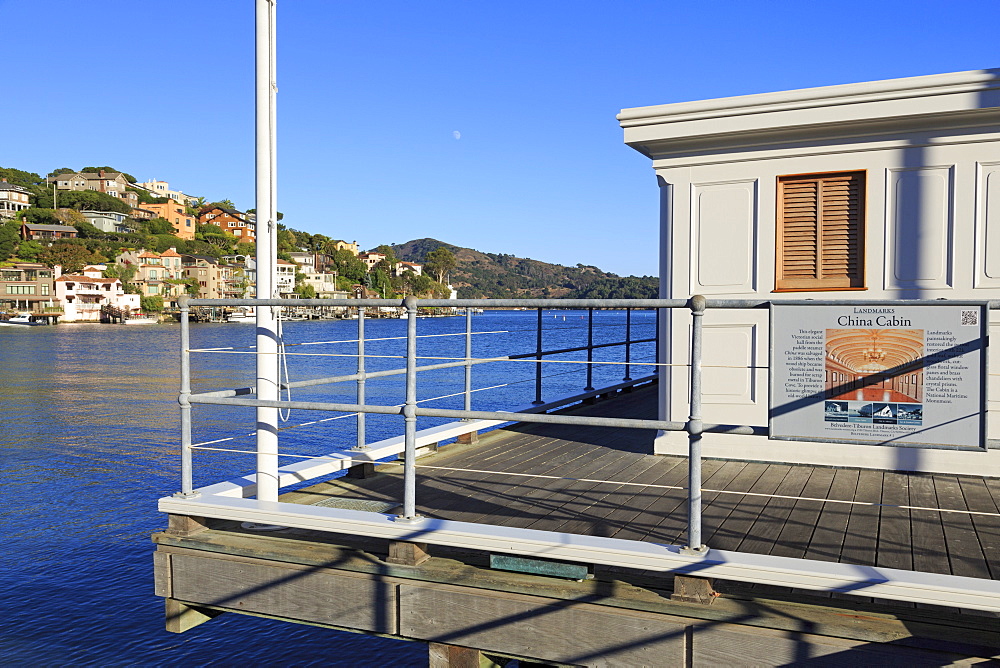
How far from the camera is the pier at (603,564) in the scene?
3.61 m

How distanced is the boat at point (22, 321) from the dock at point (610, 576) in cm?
11352

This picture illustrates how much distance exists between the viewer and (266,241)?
5262mm

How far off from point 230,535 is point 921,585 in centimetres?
394

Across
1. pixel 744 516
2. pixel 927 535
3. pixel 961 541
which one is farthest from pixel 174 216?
pixel 961 541

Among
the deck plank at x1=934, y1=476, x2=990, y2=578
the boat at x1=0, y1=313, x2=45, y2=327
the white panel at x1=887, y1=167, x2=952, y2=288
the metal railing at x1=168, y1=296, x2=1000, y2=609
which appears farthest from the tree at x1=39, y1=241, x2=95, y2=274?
the deck plank at x1=934, y1=476, x2=990, y2=578

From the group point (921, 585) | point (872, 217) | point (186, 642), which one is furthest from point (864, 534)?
point (186, 642)

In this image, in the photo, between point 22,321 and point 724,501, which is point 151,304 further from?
point 724,501

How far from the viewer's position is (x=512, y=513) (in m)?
5.12

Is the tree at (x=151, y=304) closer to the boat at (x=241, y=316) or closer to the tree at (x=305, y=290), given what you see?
the boat at (x=241, y=316)

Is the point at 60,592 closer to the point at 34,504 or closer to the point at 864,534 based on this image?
the point at 34,504

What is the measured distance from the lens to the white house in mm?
6496

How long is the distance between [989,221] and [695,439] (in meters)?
4.31

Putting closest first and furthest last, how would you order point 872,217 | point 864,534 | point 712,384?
point 864,534 < point 872,217 < point 712,384

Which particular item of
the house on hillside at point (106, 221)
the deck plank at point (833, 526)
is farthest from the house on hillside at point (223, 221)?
the deck plank at point (833, 526)
